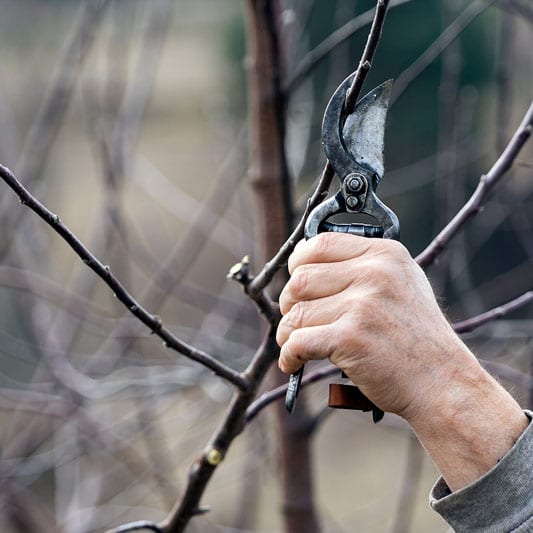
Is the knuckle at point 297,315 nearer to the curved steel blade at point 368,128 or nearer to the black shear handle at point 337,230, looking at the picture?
the black shear handle at point 337,230

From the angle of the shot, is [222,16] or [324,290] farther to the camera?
[222,16]

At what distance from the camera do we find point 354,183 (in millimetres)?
902

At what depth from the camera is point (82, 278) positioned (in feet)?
9.05

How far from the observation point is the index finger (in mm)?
878

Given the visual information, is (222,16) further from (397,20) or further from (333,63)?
(333,63)

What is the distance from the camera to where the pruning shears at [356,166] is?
899 mm

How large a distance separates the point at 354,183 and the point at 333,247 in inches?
3.0

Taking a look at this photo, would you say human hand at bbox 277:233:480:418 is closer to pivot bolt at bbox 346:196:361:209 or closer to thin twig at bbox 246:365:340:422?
pivot bolt at bbox 346:196:361:209

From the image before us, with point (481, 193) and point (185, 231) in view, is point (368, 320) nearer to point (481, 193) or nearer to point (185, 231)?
point (481, 193)

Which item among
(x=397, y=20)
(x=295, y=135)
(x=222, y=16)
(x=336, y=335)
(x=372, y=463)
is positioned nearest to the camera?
(x=336, y=335)

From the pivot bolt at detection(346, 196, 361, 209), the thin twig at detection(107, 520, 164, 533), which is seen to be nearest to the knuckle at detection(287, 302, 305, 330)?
the pivot bolt at detection(346, 196, 361, 209)

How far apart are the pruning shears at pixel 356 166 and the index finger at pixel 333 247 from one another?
26 millimetres

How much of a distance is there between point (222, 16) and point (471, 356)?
10209mm

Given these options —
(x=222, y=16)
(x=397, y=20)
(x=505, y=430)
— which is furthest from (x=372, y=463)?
(x=505, y=430)
